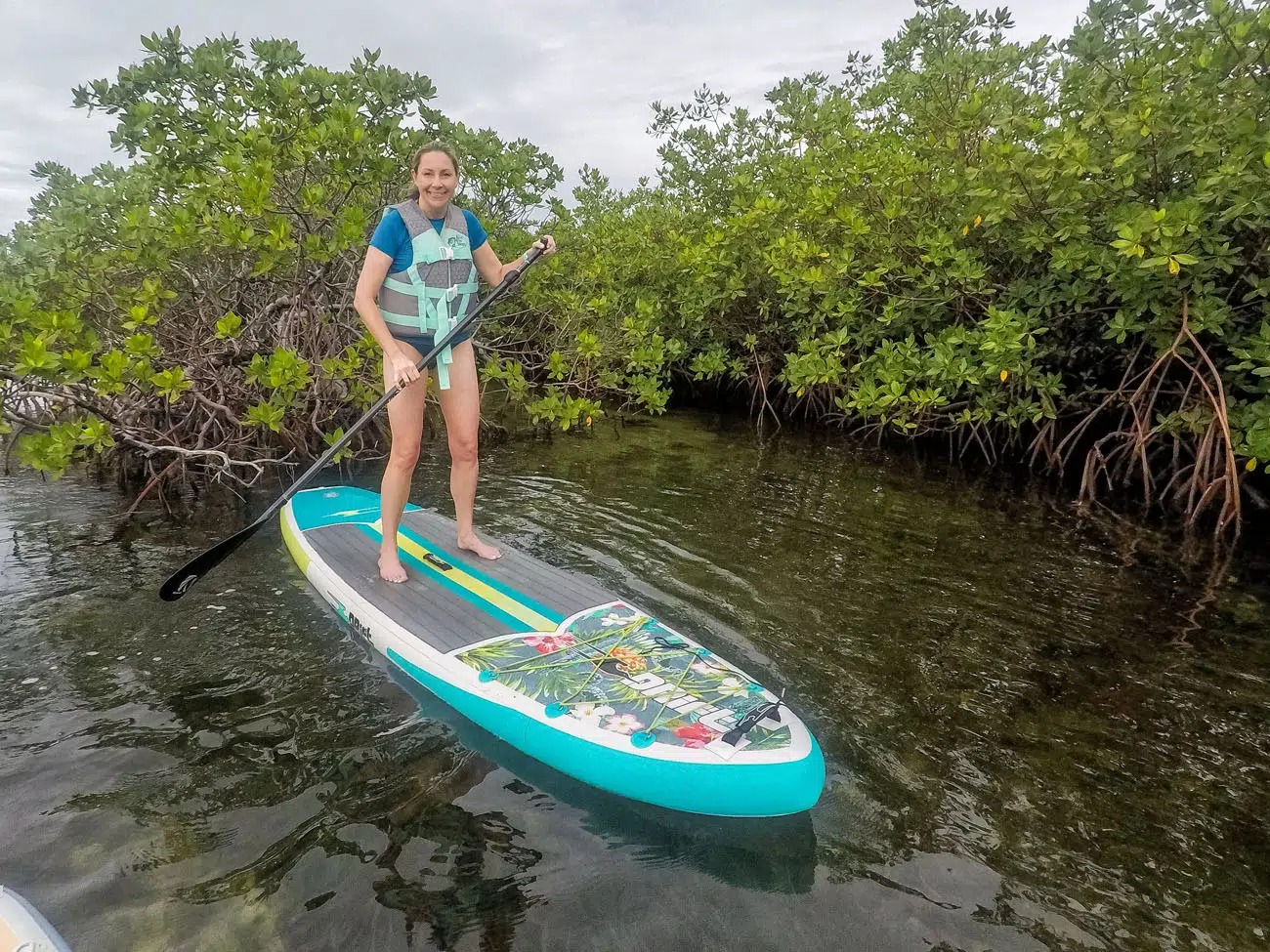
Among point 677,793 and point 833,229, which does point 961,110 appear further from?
point 677,793

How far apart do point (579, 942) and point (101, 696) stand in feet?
7.94

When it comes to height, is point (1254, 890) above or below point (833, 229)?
below

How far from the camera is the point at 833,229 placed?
8914mm

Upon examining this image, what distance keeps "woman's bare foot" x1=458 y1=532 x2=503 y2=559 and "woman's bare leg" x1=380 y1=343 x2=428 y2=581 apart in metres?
0.42

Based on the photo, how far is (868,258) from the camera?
8445 millimetres

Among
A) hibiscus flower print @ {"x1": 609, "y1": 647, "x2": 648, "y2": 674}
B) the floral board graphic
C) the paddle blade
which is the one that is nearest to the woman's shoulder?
the paddle blade

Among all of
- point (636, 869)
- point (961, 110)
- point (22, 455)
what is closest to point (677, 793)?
point (636, 869)

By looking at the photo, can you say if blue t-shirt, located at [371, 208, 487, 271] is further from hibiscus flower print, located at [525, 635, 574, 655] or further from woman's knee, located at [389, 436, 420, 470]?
hibiscus flower print, located at [525, 635, 574, 655]

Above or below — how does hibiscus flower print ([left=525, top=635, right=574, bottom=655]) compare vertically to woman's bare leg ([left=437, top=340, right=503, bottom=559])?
below

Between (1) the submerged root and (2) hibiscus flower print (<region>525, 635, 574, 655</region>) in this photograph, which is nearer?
(2) hibiscus flower print (<region>525, 635, 574, 655</region>)

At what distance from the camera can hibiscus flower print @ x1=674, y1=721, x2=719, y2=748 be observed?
2.46 m

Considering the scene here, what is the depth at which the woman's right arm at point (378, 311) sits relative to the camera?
11.5 ft

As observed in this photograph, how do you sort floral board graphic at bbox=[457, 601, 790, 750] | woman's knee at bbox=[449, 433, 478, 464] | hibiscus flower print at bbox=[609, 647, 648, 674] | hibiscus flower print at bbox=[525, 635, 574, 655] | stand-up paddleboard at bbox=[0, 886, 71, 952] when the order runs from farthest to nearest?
woman's knee at bbox=[449, 433, 478, 464] → hibiscus flower print at bbox=[525, 635, 574, 655] → hibiscus flower print at bbox=[609, 647, 648, 674] → floral board graphic at bbox=[457, 601, 790, 750] → stand-up paddleboard at bbox=[0, 886, 71, 952]

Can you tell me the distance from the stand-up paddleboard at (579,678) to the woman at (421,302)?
375 millimetres
